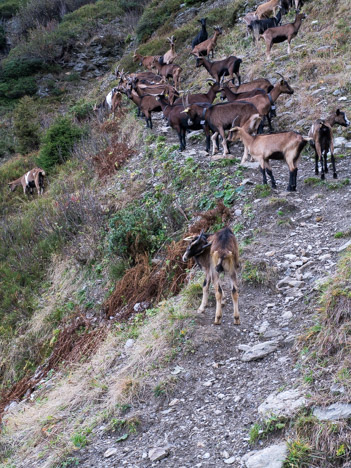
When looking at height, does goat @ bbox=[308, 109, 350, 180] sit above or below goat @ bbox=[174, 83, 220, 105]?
below

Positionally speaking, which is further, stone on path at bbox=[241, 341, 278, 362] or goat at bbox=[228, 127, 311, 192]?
goat at bbox=[228, 127, 311, 192]

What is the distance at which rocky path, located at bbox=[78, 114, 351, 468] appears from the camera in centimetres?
427

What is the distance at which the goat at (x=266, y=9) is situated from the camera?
60.0 feet

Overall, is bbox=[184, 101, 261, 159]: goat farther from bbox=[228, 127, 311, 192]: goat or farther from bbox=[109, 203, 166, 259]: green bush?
bbox=[109, 203, 166, 259]: green bush

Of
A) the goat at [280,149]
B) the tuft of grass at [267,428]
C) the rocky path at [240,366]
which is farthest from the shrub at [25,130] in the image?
the tuft of grass at [267,428]

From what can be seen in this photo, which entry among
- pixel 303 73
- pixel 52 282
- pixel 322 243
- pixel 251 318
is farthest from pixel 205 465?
pixel 303 73

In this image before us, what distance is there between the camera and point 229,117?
1045 cm

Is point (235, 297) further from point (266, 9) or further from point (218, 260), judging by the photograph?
point (266, 9)

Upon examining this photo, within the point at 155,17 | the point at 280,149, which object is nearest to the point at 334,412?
the point at 280,149

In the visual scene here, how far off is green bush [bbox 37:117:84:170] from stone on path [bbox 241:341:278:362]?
13.0 m

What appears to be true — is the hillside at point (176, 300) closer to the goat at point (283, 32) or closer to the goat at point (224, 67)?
the goat at point (283, 32)

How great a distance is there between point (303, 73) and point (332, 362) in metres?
10.7

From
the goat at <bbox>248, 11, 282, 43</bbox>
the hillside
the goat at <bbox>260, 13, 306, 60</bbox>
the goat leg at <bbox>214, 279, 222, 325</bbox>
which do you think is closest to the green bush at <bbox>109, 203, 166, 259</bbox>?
the hillside

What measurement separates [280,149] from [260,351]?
4.25m
